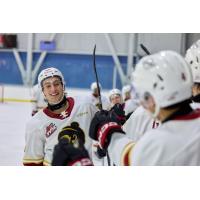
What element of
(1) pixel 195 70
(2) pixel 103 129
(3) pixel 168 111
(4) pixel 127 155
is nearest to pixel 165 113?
(3) pixel 168 111

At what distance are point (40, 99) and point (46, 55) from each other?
3507 mm

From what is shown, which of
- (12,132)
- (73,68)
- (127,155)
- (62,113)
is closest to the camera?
(127,155)

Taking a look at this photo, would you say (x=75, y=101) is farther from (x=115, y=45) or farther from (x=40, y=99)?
(x=115, y=45)

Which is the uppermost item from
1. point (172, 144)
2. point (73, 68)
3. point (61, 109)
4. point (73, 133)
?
point (172, 144)

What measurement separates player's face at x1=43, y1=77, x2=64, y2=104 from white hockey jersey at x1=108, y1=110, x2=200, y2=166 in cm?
98

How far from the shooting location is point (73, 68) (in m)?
8.15

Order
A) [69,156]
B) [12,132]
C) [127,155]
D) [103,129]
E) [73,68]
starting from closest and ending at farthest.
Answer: [69,156], [127,155], [103,129], [12,132], [73,68]

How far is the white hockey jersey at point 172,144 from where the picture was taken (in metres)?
0.98

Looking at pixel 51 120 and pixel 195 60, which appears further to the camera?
pixel 51 120

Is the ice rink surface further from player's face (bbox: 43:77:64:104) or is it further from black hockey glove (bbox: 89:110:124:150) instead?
black hockey glove (bbox: 89:110:124:150)

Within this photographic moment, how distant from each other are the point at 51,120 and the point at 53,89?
0.15 meters

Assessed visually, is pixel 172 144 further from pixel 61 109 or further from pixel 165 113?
pixel 61 109

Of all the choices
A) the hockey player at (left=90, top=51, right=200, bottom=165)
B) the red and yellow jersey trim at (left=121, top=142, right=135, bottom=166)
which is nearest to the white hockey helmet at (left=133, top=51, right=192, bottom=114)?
the hockey player at (left=90, top=51, right=200, bottom=165)

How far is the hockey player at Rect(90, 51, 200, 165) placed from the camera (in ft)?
3.22
